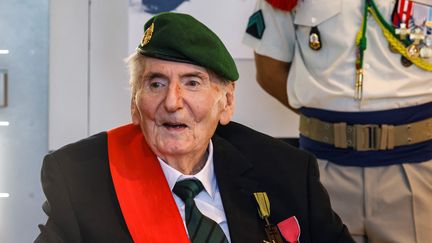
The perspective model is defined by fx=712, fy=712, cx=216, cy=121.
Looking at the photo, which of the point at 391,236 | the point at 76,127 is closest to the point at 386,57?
the point at 391,236

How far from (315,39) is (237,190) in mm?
738

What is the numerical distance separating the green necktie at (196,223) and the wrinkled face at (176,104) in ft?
0.31

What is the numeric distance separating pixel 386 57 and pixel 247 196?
2.47 feet

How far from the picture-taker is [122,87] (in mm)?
2969

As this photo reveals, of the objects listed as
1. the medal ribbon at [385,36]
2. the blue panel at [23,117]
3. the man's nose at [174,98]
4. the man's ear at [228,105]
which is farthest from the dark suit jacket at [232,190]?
the blue panel at [23,117]

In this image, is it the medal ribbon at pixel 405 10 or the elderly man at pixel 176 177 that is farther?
the medal ribbon at pixel 405 10

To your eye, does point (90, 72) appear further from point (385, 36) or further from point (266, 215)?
point (266, 215)

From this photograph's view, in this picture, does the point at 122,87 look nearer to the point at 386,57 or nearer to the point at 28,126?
the point at 28,126

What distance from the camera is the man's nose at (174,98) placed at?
5.28ft

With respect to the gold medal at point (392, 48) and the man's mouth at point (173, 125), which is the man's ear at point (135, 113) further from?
the gold medal at point (392, 48)

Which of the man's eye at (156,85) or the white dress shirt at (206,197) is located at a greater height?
the man's eye at (156,85)

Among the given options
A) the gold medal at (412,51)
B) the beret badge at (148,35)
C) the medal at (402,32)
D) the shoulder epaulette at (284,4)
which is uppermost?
the shoulder epaulette at (284,4)

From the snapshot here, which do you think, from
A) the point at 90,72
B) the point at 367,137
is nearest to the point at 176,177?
the point at 367,137

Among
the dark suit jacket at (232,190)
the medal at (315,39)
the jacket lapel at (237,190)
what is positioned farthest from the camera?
the medal at (315,39)
